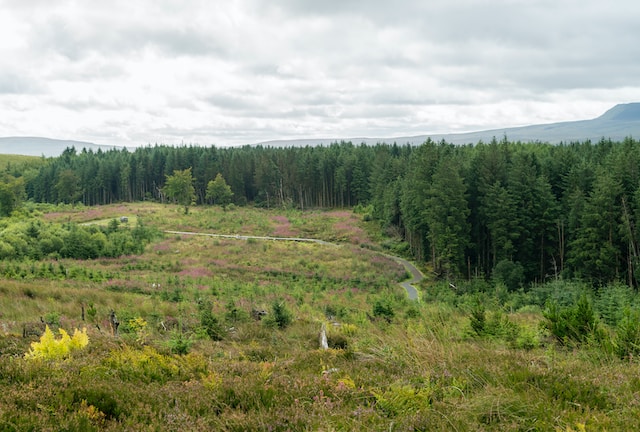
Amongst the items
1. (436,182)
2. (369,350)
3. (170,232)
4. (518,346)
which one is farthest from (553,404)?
(170,232)

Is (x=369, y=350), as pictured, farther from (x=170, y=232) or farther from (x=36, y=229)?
(x=170, y=232)

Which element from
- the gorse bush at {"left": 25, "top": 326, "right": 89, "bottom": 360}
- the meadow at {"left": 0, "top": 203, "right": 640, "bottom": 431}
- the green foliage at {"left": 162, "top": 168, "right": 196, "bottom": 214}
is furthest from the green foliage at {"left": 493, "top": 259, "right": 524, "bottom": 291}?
the green foliage at {"left": 162, "top": 168, "right": 196, "bottom": 214}

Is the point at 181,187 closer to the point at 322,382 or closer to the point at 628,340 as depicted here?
the point at 322,382

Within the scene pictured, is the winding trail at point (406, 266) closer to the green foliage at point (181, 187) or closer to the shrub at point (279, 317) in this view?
the shrub at point (279, 317)

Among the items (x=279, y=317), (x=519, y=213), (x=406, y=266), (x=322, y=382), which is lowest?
(x=406, y=266)

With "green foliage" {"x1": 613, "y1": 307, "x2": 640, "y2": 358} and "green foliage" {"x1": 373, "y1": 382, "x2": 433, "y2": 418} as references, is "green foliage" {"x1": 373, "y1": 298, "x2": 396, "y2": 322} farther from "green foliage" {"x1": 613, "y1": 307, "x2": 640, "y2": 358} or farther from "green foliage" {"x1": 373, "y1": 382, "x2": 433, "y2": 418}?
"green foliage" {"x1": 373, "y1": 382, "x2": 433, "y2": 418}

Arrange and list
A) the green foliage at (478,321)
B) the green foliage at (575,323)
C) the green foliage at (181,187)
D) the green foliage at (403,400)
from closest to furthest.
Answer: the green foliage at (403,400), the green foliage at (575,323), the green foliage at (478,321), the green foliage at (181,187)

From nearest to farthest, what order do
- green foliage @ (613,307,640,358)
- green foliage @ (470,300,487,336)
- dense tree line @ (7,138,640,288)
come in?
green foliage @ (613,307,640,358)
green foliage @ (470,300,487,336)
dense tree line @ (7,138,640,288)

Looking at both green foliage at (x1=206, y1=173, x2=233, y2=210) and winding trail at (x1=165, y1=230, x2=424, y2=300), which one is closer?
winding trail at (x1=165, y1=230, x2=424, y2=300)

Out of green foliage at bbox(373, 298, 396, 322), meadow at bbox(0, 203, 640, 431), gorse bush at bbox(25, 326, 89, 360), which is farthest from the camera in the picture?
green foliage at bbox(373, 298, 396, 322)

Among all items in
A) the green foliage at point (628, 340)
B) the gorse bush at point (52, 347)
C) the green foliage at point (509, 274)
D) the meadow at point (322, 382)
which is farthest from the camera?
the green foliage at point (509, 274)

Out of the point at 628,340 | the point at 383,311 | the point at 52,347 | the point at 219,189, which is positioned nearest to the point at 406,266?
the point at 383,311

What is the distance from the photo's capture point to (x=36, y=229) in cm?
4091

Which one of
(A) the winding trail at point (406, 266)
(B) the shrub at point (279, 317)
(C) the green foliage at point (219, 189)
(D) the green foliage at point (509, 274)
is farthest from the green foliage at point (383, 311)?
(C) the green foliage at point (219, 189)
